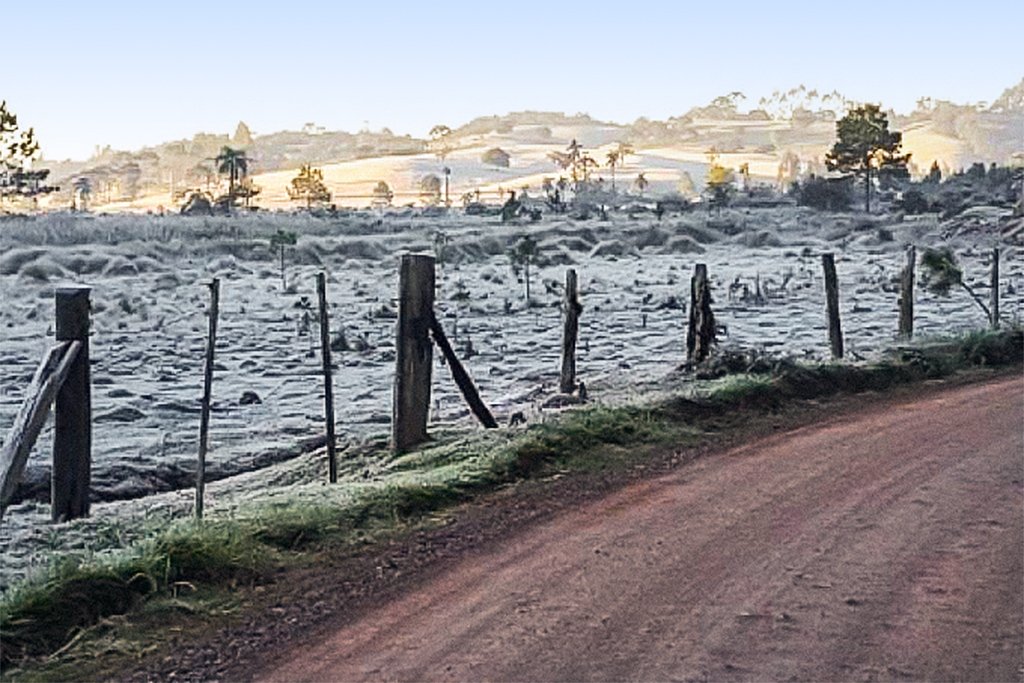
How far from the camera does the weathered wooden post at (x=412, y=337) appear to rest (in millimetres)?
9727

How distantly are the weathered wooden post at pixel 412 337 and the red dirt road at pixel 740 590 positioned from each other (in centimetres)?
237

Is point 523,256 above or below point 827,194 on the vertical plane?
below

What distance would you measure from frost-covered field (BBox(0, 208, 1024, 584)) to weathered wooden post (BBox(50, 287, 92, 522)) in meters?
0.30

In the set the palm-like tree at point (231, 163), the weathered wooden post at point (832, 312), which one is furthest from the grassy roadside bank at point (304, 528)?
the palm-like tree at point (231, 163)

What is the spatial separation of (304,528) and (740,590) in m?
2.22

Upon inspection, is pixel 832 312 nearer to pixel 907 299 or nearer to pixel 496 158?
pixel 907 299

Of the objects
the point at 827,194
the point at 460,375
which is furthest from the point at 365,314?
the point at 827,194

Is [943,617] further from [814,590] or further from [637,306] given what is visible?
[637,306]

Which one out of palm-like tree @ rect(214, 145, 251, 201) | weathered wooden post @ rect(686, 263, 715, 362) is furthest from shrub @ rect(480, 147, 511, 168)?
weathered wooden post @ rect(686, 263, 715, 362)

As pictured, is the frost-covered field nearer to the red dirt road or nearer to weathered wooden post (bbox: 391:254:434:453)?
weathered wooden post (bbox: 391:254:434:453)

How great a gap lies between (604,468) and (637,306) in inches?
657

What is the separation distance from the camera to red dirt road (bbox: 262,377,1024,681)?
4.81 m

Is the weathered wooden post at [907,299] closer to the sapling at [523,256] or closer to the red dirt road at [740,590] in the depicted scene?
the red dirt road at [740,590]

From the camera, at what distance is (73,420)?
8.53m
